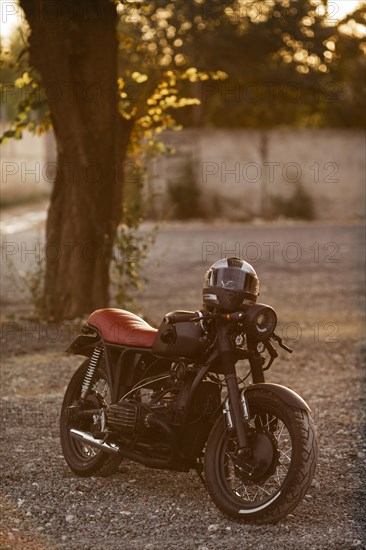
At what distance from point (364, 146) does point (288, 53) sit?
346 cm

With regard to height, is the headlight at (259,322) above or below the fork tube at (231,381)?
above

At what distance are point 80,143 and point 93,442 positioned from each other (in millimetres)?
5831

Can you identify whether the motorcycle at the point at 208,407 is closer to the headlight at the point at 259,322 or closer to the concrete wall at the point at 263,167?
the headlight at the point at 259,322

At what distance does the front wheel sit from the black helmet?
0.50m

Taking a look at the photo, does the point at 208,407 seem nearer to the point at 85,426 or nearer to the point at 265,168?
the point at 85,426

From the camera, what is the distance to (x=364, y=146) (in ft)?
98.0

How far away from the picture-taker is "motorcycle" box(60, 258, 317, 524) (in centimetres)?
560

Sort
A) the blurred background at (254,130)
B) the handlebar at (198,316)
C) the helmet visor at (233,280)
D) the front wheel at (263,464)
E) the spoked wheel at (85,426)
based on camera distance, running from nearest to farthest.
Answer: the front wheel at (263,464)
the handlebar at (198,316)
the helmet visor at (233,280)
the spoked wheel at (85,426)
the blurred background at (254,130)

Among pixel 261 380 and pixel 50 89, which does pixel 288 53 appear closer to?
pixel 50 89

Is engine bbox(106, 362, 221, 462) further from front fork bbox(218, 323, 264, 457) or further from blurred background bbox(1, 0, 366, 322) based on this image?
blurred background bbox(1, 0, 366, 322)

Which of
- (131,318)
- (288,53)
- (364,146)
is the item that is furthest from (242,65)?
(131,318)

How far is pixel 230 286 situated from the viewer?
19.0ft

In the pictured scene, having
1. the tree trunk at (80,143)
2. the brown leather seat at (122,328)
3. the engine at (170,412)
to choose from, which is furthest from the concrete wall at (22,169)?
the engine at (170,412)

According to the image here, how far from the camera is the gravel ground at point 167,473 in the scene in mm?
5477
